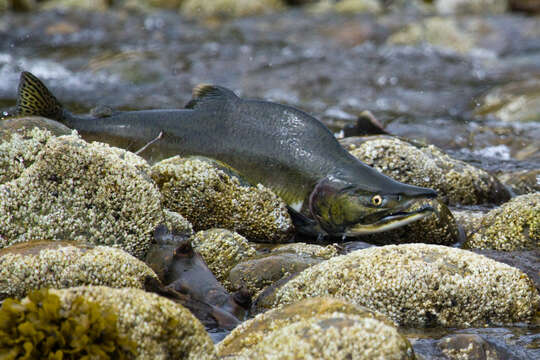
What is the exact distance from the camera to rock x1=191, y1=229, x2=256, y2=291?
175 inches

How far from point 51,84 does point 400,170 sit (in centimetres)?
926

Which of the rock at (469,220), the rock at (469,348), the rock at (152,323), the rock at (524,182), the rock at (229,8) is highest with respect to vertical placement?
the rock at (152,323)

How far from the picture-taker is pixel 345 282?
392cm

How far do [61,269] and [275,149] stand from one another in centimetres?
237

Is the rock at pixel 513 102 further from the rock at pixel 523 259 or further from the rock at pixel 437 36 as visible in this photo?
the rock at pixel 523 259

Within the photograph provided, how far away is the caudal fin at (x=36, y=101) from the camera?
6133 mm

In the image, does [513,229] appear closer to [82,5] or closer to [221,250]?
[221,250]

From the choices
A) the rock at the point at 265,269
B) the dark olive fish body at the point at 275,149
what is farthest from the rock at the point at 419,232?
the rock at the point at 265,269

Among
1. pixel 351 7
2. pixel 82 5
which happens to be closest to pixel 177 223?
pixel 351 7

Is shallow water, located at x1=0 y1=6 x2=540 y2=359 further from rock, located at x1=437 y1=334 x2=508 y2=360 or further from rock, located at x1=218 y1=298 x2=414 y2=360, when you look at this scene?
rock, located at x1=218 y1=298 x2=414 y2=360

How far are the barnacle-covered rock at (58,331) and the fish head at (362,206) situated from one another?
2607 mm

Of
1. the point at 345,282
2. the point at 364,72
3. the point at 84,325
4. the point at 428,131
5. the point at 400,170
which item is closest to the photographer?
the point at 84,325

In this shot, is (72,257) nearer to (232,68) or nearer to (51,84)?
(51,84)

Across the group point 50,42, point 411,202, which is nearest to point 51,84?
point 50,42
